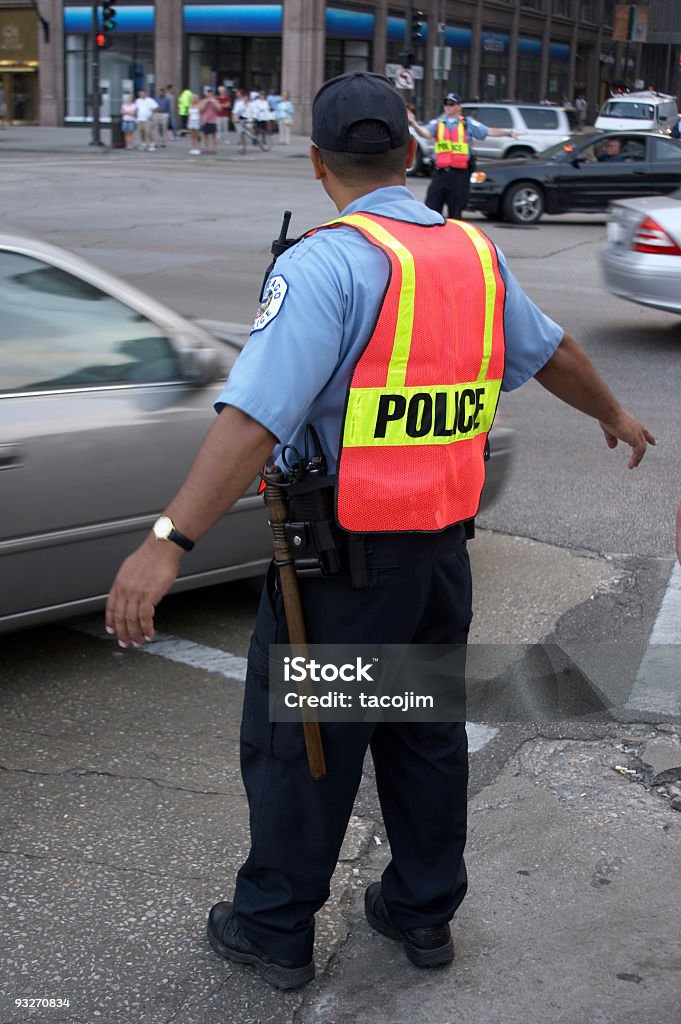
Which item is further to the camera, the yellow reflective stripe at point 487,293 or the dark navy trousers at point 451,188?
the dark navy trousers at point 451,188

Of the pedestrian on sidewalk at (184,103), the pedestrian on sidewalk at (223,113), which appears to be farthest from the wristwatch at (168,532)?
the pedestrian on sidewalk at (184,103)

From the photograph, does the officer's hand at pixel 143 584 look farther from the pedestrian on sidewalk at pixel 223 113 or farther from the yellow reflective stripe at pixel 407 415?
the pedestrian on sidewalk at pixel 223 113

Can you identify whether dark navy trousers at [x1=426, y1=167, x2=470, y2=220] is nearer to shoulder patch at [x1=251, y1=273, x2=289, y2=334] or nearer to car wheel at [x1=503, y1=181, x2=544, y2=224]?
car wheel at [x1=503, y1=181, x2=544, y2=224]

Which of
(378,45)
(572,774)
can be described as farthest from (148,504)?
(378,45)

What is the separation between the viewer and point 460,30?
5303 cm

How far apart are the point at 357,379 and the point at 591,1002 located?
1.44 meters

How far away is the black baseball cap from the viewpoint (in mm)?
2354

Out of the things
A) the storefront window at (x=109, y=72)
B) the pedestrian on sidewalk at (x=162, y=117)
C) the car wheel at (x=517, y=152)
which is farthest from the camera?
the storefront window at (x=109, y=72)

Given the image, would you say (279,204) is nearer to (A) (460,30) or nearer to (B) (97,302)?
(B) (97,302)

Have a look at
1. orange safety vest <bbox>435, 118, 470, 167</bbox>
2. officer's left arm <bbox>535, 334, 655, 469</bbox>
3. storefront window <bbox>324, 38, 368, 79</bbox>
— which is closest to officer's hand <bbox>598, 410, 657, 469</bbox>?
officer's left arm <bbox>535, 334, 655, 469</bbox>

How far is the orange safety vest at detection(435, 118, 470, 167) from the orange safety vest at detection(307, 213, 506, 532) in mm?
14469

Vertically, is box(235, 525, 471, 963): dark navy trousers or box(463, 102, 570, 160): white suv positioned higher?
box(463, 102, 570, 160): white suv

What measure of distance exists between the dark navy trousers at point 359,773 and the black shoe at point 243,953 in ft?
0.11

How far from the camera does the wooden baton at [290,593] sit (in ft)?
8.02
